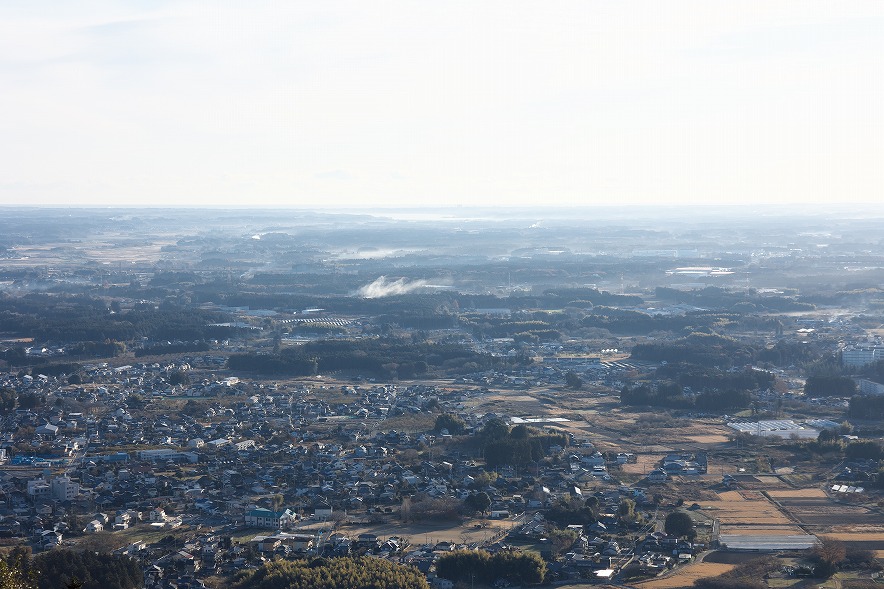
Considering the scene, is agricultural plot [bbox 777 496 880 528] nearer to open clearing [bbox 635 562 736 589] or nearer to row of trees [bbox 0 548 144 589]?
open clearing [bbox 635 562 736 589]

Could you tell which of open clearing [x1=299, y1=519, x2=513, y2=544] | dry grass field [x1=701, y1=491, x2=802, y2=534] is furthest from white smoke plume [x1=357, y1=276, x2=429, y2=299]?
open clearing [x1=299, y1=519, x2=513, y2=544]

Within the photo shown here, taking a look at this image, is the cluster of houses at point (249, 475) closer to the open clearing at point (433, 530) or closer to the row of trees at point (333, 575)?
the open clearing at point (433, 530)

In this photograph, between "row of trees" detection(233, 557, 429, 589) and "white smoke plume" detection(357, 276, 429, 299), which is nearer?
"row of trees" detection(233, 557, 429, 589)

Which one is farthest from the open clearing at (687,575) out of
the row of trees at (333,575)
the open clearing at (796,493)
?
the open clearing at (796,493)

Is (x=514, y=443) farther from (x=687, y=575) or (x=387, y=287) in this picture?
(x=387, y=287)

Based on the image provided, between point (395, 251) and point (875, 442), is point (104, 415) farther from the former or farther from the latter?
point (395, 251)

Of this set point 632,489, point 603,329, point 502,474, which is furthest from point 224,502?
point 603,329

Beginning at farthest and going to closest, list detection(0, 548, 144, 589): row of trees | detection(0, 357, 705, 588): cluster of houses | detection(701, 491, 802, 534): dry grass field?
detection(701, 491, 802, 534): dry grass field
detection(0, 357, 705, 588): cluster of houses
detection(0, 548, 144, 589): row of trees

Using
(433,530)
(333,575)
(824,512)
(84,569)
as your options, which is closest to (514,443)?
(433,530)
